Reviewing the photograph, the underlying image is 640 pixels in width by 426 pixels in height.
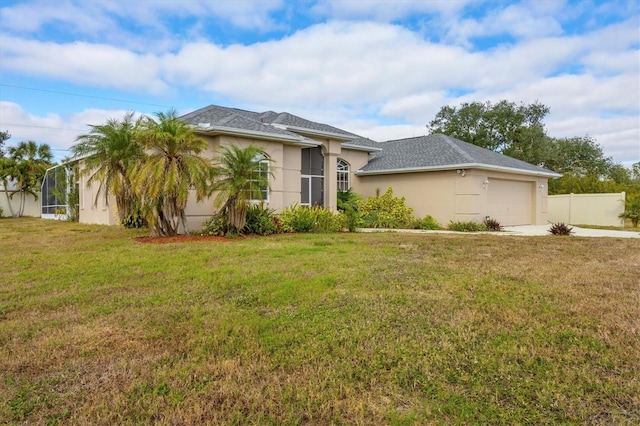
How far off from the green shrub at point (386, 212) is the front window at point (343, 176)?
1.40 m

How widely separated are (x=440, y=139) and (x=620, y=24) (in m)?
9.30

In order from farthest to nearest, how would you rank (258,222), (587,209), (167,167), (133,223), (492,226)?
(587,209) < (492,226) < (133,223) < (258,222) < (167,167)

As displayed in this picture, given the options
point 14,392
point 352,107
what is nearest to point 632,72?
point 352,107

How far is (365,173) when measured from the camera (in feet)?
66.0

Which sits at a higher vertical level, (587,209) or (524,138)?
(524,138)

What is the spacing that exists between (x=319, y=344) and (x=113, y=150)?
1100 cm

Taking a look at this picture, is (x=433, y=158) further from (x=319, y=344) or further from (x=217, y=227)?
(x=319, y=344)

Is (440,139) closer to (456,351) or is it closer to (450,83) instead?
(450,83)

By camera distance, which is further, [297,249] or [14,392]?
[297,249]

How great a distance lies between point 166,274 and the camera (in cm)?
688

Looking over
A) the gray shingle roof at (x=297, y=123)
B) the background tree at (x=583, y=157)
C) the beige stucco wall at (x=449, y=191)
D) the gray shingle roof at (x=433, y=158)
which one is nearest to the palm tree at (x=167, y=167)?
the gray shingle roof at (x=297, y=123)

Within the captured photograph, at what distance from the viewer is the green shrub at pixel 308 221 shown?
1375 centimetres

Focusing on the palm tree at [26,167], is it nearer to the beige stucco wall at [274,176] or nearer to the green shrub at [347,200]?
the beige stucco wall at [274,176]

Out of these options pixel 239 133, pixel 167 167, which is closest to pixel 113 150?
pixel 167 167
